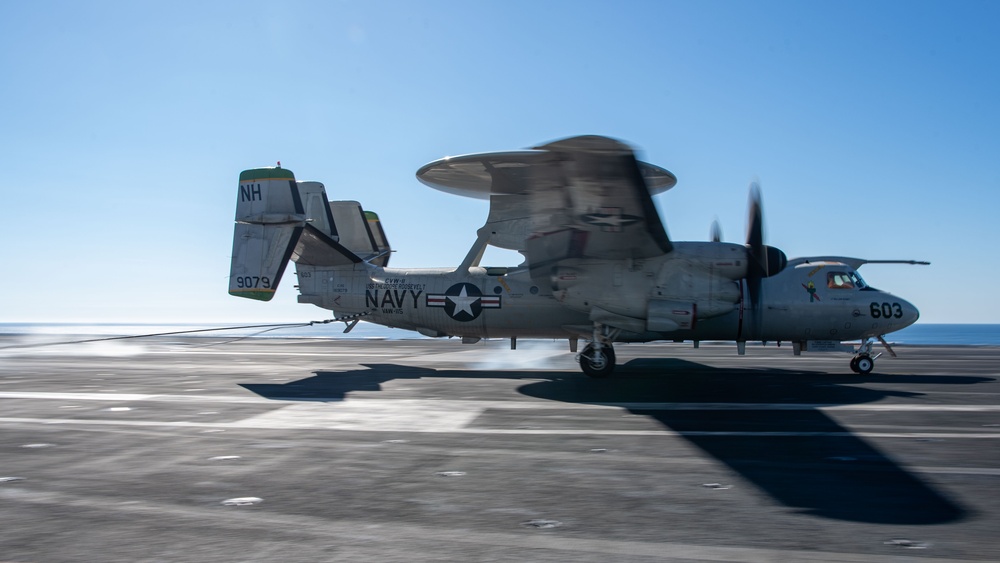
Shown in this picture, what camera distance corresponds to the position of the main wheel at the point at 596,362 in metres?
17.3

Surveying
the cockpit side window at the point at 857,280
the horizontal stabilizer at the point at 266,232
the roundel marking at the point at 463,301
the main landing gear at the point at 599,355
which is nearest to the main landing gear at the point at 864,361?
the cockpit side window at the point at 857,280

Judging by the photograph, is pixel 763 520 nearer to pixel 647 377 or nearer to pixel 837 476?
pixel 837 476

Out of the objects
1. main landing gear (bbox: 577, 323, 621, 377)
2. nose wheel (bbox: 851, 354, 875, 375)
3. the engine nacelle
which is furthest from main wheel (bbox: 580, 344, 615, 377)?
nose wheel (bbox: 851, 354, 875, 375)

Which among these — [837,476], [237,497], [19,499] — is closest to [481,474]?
[237,497]

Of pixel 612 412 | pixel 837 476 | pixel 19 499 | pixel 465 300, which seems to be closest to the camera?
pixel 19 499

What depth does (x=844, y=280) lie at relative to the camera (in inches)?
746

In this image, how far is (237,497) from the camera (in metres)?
6.08

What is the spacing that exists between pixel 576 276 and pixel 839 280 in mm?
8131

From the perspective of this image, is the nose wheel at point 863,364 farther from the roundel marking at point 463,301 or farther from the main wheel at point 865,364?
the roundel marking at point 463,301

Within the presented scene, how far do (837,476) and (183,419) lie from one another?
9.85 meters

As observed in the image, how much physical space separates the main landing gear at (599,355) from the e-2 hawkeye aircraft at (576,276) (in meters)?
0.04

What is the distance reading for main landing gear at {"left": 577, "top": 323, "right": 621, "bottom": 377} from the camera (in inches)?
683

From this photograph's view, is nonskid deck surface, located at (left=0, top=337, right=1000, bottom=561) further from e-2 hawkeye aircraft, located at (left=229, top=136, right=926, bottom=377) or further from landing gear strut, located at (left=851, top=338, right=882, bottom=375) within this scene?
landing gear strut, located at (left=851, top=338, right=882, bottom=375)

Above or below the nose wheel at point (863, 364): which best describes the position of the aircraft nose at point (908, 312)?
above
